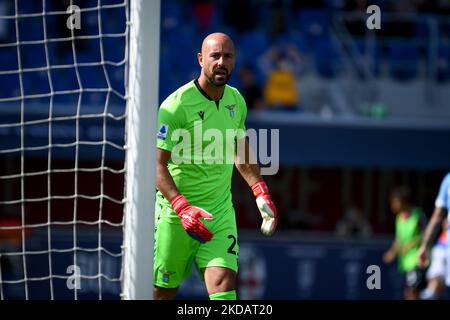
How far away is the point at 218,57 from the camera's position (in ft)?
21.0

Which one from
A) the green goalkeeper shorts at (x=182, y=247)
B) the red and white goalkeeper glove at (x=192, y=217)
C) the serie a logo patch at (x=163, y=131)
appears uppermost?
the serie a logo patch at (x=163, y=131)

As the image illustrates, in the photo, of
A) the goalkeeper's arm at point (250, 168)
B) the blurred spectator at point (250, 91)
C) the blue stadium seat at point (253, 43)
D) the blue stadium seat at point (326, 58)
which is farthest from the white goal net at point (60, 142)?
the goalkeeper's arm at point (250, 168)

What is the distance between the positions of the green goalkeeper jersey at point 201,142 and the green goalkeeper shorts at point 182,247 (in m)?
0.07

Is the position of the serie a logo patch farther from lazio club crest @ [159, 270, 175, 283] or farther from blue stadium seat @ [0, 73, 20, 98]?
blue stadium seat @ [0, 73, 20, 98]

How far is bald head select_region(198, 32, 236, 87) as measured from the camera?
639 cm

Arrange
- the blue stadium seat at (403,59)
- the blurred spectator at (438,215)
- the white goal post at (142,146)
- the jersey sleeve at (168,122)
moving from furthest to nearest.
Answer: the blue stadium seat at (403,59)
the blurred spectator at (438,215)
the jersey sleeve at (168,122)
the white goal post at (142,146)

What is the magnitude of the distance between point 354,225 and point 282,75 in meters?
2.78

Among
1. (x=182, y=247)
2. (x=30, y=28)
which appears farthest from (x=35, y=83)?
(x=182, y=247)

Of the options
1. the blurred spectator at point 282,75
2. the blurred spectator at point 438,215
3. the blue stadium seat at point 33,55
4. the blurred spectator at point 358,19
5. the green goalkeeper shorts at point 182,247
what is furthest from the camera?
the blurred spectator at point 358,19

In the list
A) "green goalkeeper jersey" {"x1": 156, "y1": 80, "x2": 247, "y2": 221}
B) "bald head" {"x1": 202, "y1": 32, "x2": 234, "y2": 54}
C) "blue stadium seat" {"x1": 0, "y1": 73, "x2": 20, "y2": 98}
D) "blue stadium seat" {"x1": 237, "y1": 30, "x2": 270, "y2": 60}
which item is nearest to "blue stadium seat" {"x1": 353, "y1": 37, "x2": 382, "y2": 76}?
"blue stadium seat" {"x1": 237, "y1": 30, "x2": 270, "y2": 60}

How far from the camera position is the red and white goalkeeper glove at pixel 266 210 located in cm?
657

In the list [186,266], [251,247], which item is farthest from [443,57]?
[186,266]

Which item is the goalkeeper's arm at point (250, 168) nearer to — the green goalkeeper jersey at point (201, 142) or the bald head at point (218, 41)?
the green goalkeeper jersey at point (201, 142)

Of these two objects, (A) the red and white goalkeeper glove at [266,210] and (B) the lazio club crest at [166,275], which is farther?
(B) the lazio club crest at [166,275]
